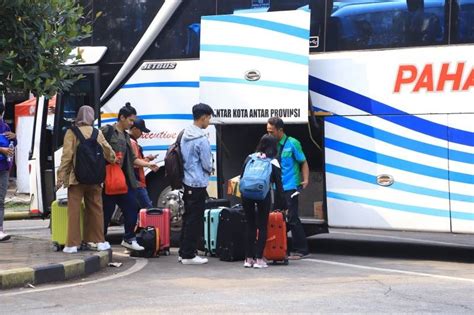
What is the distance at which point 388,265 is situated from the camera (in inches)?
396

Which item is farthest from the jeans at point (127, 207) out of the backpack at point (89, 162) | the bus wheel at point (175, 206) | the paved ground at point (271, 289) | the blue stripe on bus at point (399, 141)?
the blue stripe on bus at point (399, 141)

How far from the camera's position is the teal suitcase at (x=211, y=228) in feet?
34.0

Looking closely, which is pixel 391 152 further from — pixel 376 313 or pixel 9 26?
pixel 9 26

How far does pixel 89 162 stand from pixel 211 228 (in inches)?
74.5

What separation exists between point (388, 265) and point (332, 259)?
2.81 feet

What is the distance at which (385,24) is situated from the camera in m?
10.4

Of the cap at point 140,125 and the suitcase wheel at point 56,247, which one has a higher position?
the cap at point 140,125

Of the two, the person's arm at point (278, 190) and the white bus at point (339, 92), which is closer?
the person's arm at point (278, 190)

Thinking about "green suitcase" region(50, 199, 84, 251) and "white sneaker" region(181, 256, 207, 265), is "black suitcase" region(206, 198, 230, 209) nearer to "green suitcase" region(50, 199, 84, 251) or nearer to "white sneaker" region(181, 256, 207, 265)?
"white sneaker" region(181, 256, 207, 265)

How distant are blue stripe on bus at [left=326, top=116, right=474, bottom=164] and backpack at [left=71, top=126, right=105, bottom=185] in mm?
3184

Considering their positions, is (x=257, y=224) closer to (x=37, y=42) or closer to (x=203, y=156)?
(x=203, y=156)

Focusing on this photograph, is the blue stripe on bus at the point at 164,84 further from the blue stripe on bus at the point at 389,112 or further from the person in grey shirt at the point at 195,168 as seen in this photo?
the person in grey shirt at the point at 195,168

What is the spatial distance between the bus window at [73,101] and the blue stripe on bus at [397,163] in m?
3.87

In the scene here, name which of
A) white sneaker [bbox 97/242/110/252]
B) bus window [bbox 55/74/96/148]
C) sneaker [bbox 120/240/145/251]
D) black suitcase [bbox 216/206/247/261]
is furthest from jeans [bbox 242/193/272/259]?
bus window [bbox 55/74/96/148]
